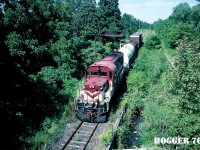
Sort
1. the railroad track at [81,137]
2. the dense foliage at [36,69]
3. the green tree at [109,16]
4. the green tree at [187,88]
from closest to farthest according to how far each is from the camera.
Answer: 1. the green tree at [187,88]
2. the railroad track at [81,137]
3. the dense foliage at [36,69]
4. the green tree at [109,16]

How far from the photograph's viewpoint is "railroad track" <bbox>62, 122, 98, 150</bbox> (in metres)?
13.7

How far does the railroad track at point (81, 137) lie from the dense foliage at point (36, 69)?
137 centimetres

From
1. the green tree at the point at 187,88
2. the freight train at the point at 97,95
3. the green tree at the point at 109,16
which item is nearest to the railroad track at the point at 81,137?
the freight train at the point at 97,95

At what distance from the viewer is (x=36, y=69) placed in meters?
24.5

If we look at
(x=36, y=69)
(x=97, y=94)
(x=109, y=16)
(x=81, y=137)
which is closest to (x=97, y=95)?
(x=97, y=94)

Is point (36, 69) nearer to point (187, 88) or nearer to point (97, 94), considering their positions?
point (97, 94)

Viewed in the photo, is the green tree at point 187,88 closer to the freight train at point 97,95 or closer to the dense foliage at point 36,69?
the freight train at point 97,95

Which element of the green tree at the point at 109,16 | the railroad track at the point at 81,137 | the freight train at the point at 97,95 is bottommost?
the railroad track at the point at 81,137

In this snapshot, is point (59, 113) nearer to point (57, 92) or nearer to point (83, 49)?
point (57, 92)

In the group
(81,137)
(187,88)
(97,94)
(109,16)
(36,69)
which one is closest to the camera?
(187,88)

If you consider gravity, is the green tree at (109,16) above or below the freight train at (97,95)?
above

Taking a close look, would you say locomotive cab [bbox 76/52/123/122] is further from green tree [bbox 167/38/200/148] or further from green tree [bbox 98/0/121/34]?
green tree [bbox 98/0/121/34]

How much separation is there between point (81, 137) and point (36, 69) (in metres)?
12.1

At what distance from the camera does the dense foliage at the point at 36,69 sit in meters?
14.8
